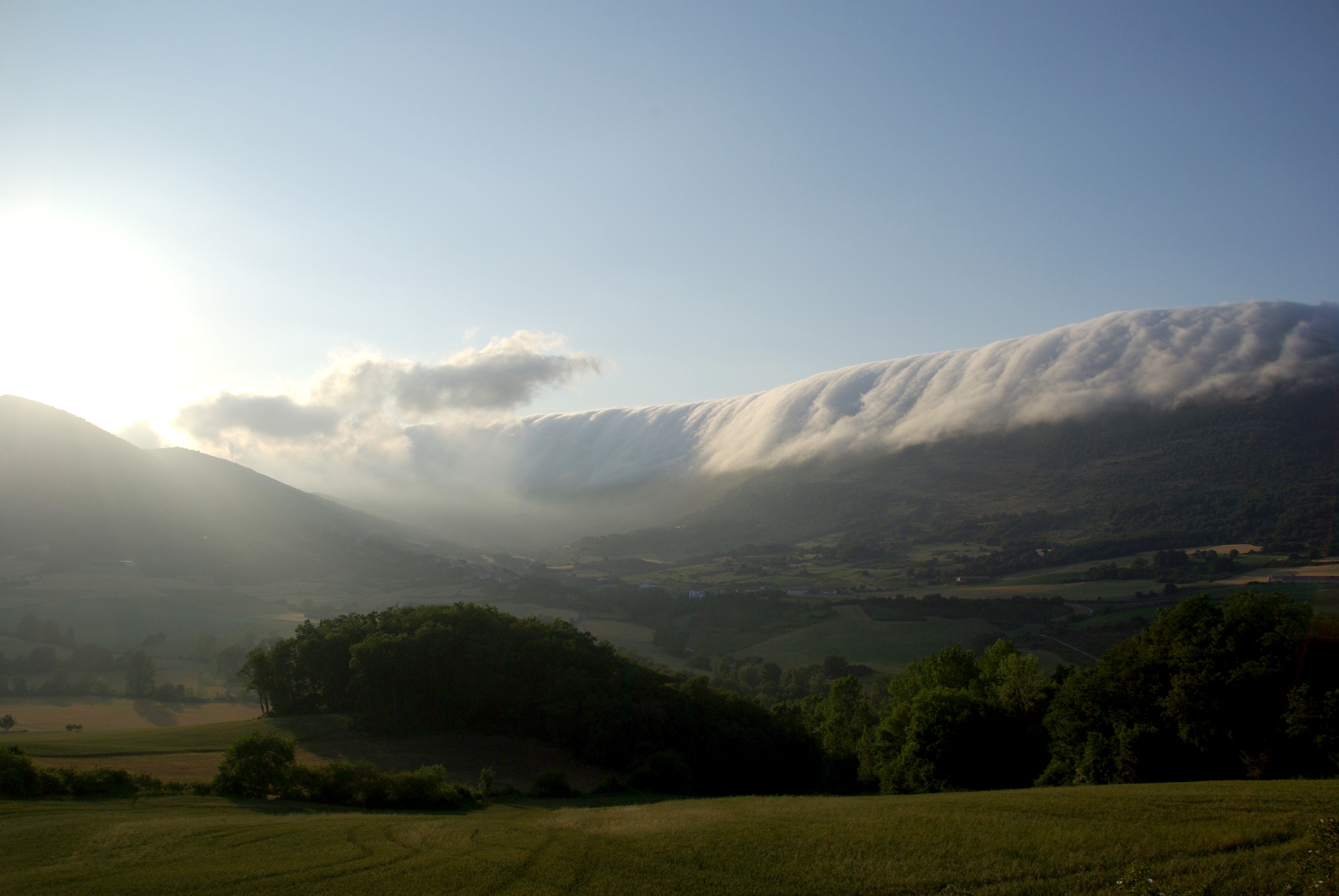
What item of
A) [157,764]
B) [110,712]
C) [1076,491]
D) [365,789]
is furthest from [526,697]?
[1076,491]

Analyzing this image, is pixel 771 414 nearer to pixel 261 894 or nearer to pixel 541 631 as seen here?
pixel 541 631

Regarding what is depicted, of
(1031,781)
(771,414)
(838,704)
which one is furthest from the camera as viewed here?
(771,414)

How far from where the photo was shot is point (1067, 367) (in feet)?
461

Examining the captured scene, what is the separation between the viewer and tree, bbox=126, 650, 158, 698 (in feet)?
171

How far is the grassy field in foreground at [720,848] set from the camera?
11648 millimetres

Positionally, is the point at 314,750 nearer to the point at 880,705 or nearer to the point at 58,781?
the point at 58,781

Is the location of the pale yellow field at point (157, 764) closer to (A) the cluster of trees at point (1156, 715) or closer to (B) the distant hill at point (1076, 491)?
(A) the cluster of trees at point (1156, 715)

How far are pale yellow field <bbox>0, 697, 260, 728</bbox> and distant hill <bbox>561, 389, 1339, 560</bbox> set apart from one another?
93591 millimetres

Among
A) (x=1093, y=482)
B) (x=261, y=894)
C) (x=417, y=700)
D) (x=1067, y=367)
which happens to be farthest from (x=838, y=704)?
(x=1067, y=367)

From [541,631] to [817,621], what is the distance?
139 ft

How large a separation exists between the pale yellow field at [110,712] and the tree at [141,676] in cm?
108

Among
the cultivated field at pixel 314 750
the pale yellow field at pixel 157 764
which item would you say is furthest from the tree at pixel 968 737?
the pale yellow field at pixel 157 764

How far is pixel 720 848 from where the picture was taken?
13844mm

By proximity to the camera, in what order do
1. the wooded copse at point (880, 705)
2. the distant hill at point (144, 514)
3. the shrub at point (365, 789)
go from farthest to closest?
the distant hill at point (144, 514) < the shrub at point (365, 789) < the wooded copse at point (880, 705)
